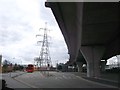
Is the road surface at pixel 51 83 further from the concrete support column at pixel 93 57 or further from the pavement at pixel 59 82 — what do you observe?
the concrete support column at pixel 93 57

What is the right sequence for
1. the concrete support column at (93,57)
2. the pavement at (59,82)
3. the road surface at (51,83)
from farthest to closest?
the concrete support column at (93,57)
the pavement at (59,82)
the road surface at (51,83)

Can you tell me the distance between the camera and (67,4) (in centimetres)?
1927

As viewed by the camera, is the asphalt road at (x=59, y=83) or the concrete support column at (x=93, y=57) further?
the concrete support column at (x=93, y=57)

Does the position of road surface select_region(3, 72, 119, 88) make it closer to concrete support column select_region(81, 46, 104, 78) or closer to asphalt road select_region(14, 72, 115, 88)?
asphalt road select_region(14, 72, 115, 88)

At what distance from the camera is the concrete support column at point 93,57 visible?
45594 mm

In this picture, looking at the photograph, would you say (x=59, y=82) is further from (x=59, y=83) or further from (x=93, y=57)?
(x=93, y=57)

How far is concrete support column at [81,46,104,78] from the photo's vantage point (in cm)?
4559

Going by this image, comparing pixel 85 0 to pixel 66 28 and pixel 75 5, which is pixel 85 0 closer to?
pixel 75 5

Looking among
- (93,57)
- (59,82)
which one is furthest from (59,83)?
(93,57)

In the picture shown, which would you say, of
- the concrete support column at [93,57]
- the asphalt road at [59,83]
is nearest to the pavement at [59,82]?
the asphalt road at [59,83]

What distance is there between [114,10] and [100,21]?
144 inches

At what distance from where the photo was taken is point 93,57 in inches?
1810

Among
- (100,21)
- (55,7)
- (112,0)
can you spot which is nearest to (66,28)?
(100,21)

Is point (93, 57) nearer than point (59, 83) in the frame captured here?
No
